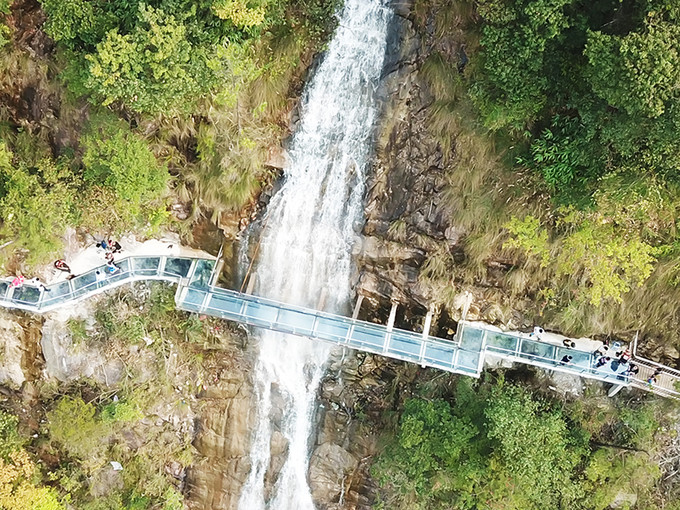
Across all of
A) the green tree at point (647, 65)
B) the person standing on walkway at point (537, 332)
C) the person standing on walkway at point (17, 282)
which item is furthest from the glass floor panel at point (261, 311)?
the green tree at point (647, 65)

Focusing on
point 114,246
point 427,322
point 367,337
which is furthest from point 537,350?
point 114,246

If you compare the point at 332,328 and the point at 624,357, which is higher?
the point at 624,357

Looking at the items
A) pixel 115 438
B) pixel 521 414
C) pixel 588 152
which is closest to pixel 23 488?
pixel 115 438

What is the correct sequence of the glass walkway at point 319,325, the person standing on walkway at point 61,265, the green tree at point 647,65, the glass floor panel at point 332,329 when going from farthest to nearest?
the person standing on walkway at point 61,265
the glass floor panel at point 332,329
the glass walkway at point 319,325
the green tree at point 647,65

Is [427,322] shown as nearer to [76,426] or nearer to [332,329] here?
[332,329]

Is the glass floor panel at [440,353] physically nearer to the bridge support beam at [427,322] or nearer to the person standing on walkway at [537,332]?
the bridge support beam at [427,322]

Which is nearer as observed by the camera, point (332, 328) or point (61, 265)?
point (332, 328)

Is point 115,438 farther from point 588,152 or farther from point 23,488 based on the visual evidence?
point 588,152

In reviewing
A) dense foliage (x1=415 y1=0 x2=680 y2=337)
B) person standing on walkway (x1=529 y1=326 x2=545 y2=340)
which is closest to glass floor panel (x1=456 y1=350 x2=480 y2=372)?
dense foliage (x1=415 y1=0 x2=680 y2=337)
